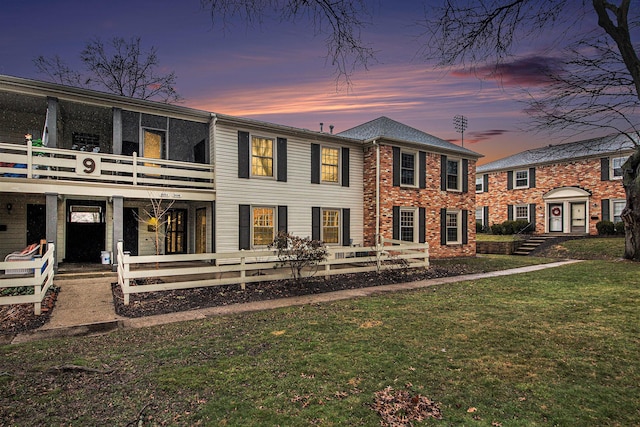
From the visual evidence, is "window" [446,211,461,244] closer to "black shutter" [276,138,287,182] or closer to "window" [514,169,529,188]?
"black shutter" [276,138,287,182]

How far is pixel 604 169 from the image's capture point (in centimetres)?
2167

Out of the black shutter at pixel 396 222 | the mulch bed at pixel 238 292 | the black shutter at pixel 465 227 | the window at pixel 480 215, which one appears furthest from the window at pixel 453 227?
the window at pixel 480 215

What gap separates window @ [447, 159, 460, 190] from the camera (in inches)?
704

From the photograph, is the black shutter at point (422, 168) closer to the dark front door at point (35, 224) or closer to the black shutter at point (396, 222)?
the black shutter at point (396, 222)

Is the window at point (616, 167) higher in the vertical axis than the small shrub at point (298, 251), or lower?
higher

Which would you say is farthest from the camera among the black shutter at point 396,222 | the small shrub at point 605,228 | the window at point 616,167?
the window at point 616,167

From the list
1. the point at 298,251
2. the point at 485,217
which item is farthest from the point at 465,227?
the point at 298,251

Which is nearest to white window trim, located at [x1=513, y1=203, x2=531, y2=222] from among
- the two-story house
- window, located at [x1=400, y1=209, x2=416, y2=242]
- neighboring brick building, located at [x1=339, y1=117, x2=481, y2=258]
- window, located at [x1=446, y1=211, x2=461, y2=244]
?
neighboring brick building, located at [x1=339, y1=117, x2=481, y2=258]

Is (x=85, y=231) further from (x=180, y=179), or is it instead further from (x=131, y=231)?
(x=180, y=179)

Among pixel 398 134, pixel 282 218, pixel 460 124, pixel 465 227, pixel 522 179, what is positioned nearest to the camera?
pixel 282 218

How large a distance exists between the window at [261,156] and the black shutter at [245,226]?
4.71 ft

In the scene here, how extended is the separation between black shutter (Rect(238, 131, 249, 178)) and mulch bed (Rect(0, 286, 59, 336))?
272 inches

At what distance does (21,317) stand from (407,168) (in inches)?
566

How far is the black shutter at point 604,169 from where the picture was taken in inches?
850
